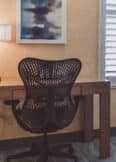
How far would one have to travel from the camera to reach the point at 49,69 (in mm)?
2480

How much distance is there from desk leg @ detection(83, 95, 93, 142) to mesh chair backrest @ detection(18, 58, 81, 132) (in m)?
0.84

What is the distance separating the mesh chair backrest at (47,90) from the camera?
8.13 ft

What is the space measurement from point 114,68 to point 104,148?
3.76ft

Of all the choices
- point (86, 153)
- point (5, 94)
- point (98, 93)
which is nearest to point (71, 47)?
point (98, 93)

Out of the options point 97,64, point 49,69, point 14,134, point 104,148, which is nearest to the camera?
point 49,69

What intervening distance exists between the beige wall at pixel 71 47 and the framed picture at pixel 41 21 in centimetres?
7

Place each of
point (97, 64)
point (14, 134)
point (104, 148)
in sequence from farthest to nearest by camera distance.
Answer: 1. point (97, 64)
2. point (14, 134)
3. point (104, 148)

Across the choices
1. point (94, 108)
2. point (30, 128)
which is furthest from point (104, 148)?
point (30, 128)

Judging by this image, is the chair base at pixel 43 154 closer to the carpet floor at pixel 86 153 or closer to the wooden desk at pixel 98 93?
the carpet floor at pixel 86 153

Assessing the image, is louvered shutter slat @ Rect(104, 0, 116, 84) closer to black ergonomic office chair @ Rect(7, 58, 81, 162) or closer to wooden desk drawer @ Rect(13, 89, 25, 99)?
black ergonomic office chair @ Rect(7, 58, 81, 162)

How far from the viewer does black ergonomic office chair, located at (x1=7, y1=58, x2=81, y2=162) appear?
248 cm

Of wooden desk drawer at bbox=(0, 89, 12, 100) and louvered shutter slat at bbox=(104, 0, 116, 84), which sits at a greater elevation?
louvered shutter slat at bbox=(104, 0, 116, 84)

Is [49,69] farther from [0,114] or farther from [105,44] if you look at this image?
[105,44]

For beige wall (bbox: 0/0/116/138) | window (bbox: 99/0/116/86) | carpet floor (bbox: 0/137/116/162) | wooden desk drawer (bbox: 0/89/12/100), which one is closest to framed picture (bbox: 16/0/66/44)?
beige wall (bbox: 0/0/116/138)
